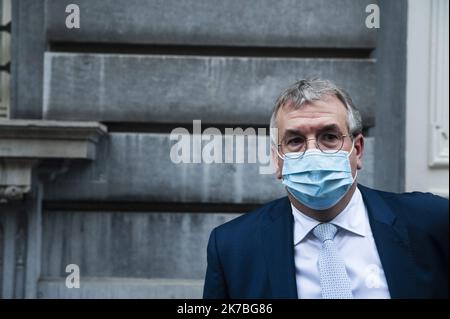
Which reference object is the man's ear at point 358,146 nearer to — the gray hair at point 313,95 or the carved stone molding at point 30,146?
the gray hair at point 313,95

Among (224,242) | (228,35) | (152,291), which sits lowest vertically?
(152,291)

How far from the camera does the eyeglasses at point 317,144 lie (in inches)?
106

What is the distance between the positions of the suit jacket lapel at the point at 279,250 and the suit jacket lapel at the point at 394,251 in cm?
30

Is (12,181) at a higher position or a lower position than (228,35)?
lower

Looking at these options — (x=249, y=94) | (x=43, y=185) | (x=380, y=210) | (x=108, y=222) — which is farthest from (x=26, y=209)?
(x=380, y=210)

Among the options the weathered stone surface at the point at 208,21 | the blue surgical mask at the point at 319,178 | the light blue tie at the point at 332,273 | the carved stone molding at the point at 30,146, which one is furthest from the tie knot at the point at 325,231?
the weathered stone surface at the point at 208,21

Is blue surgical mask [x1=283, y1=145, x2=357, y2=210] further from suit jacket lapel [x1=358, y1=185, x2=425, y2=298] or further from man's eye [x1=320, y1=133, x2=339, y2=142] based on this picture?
suit jacket lapel [x1=358, y1=185, x2=425, y2=298]

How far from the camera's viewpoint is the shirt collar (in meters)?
2.56

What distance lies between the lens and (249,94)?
5.28 meters

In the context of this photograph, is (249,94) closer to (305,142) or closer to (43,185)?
(43,185)

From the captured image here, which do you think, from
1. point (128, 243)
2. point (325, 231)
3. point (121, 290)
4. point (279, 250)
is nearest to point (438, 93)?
point (128, 243)

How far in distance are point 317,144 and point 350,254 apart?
0.44m
